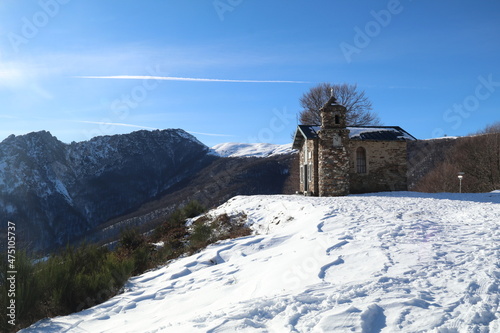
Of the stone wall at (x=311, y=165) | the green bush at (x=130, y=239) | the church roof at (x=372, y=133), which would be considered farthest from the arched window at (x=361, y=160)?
the green bush at (x=130, y=239)

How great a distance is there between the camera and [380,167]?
19875 millimetres

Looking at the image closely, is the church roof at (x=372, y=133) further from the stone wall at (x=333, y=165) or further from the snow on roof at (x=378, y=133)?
the stone wall at (x=333, y=165)

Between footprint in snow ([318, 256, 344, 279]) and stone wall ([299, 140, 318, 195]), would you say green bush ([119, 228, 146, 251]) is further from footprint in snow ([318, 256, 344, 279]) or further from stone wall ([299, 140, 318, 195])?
stone wall ([299, 140, 318, 195])

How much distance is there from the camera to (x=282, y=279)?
17.5ft

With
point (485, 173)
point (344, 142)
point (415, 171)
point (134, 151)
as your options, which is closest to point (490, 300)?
point (344, 142)

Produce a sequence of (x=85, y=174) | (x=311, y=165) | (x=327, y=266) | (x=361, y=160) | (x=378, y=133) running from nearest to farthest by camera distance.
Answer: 1. (x=327, y=266)
2. (x=311, y=165)
3. (x=361, y=160)
4. (x=378, y=133)
5. (x=85, y=174)

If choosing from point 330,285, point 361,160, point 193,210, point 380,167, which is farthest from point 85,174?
point 330,285

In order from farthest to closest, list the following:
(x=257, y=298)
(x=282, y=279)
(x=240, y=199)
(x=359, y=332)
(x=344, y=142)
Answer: (x=240, y=199) < (x=344, y=142) < (x=282, y=279) < (x=257, y=298) < (x=359, y=332)

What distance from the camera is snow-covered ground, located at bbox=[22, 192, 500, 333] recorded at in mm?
3674

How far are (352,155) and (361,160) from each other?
757mm

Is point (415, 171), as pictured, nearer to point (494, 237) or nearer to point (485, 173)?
point (485, 173)

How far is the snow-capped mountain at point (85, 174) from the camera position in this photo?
114625mm

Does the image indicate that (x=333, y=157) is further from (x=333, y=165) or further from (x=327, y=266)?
(x=327, y=266)

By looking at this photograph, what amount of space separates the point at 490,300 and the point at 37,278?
727cm
